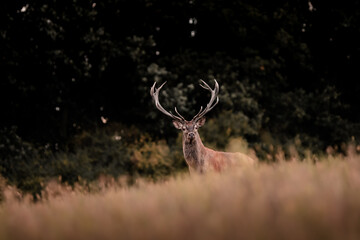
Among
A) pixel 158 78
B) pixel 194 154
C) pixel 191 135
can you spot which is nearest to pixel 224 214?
pixel 191 135

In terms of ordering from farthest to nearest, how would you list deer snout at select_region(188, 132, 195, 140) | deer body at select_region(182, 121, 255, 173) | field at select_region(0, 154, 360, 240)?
1. deer body at select_region(182, 121, 255, 173)
2. deer snout at select_region(188, 132, 195, 140)
3. field at select_region(0, 154, 360, 240)

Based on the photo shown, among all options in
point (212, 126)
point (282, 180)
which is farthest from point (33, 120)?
point (282, 180)

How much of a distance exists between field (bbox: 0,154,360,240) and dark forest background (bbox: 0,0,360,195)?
41.0 ft

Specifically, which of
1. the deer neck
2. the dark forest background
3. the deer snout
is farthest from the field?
the dark forest background

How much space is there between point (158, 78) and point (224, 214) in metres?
15.7

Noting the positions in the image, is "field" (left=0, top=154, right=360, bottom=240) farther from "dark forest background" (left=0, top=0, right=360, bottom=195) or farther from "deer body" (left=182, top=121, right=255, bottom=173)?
"dark forest background" (left=0, top=0, right=360, bottom=195)

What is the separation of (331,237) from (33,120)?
56.9 feet

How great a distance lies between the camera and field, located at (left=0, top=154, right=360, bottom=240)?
11.9 ft

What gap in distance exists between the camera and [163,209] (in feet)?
14.7

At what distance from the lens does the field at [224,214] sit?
11.9 ft

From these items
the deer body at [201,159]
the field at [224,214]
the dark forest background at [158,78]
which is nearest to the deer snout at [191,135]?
the deer body at [201,159]

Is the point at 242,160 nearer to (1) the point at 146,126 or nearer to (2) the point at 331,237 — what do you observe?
(2) the point at 331,237

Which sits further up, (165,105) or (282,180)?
(165,105)

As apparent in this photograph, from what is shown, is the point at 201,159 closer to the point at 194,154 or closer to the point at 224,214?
the point at 194,154
